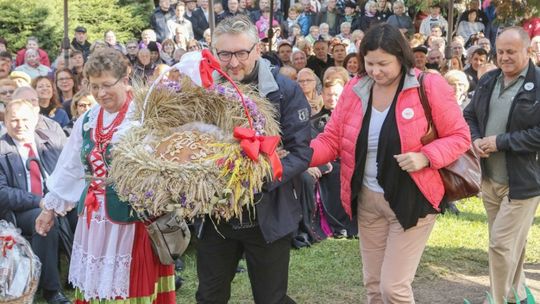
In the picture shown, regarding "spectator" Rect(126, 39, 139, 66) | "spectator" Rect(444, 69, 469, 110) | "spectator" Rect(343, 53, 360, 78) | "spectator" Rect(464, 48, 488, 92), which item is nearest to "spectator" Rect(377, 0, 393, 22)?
"spectator" Rect(464, 48, 488, 92)

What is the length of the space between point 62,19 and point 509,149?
1560 cm

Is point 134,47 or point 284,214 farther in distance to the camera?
point 134,47

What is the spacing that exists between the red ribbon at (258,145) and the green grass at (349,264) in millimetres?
2516

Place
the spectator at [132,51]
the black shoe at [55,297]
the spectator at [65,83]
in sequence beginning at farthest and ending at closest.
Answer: the spectator at [132,51] < the spectator at [65,83] < the black shoe at [55,297]

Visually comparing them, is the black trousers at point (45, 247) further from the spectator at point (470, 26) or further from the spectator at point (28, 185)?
the spectator at point (470, 26)

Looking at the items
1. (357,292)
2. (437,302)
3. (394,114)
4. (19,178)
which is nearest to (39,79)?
(19,178)

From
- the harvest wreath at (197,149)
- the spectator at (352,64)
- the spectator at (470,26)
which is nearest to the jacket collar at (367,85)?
the harvest wreath at (197,149)

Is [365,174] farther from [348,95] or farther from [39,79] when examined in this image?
[39,79]

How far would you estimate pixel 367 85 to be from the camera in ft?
13.7

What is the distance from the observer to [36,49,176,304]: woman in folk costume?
4320 mm

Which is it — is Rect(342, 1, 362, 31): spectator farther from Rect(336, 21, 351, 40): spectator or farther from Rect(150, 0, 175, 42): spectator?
Rect(150, 0, 175, 42): spectator

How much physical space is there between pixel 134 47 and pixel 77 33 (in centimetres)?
199

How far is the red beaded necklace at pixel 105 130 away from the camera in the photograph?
4.32 meters

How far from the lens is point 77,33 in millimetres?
15445
